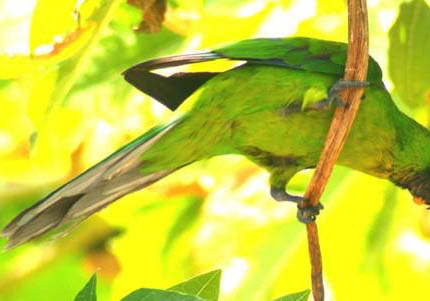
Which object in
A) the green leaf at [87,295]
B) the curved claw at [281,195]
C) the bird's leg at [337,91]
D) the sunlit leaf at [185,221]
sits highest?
the bird's leg at [337,91]

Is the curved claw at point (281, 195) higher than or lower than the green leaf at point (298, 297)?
lower

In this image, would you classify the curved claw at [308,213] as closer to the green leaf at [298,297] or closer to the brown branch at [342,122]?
the brown branch at [342,122]

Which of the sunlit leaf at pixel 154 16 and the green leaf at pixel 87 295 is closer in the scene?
the green leaf at pixel 87 295

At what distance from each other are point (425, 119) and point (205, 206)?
31.0 inches

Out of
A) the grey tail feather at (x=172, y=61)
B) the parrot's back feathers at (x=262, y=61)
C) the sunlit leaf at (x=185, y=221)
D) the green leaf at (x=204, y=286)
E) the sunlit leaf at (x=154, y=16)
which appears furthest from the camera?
the sunlit leaf at (x=185, y=221)

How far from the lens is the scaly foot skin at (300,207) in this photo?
265 centimetres

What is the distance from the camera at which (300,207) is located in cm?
275

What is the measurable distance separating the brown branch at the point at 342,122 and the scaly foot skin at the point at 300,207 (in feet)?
0.36

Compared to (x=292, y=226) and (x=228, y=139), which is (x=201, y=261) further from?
(x=228, y=139)

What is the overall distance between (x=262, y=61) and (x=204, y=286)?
89 centimetres

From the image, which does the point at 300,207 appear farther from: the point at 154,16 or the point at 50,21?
the point at 50,21

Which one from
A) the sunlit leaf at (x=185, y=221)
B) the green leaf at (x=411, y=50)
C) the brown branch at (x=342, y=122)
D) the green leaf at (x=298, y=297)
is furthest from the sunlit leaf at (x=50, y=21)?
the sunlit leaf at (x=185, y=221)

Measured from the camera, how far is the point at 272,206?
3.48 meters

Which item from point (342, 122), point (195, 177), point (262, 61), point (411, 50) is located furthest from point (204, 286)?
point (195, 177)
